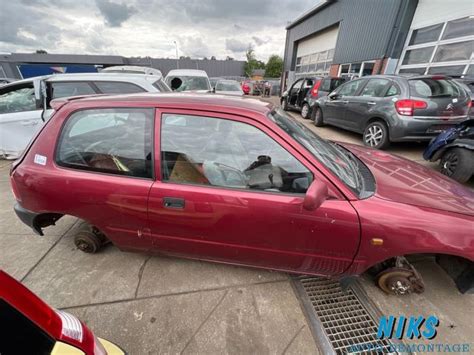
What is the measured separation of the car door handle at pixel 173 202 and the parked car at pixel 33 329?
0.90 meters

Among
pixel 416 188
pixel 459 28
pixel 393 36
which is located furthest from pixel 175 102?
pixel 393 36

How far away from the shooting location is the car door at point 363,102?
5.22m

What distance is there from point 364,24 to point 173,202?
1426 cm

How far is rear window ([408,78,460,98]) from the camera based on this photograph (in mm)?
4547

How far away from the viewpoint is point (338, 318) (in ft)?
5.85

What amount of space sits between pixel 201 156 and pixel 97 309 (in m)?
1.51

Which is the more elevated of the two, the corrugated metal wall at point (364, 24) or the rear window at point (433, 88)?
the corrugated metal wall at point (364, 24)

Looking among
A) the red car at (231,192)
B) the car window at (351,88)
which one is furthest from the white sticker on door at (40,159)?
the car window at (351,88)

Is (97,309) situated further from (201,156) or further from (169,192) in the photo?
(201,156)

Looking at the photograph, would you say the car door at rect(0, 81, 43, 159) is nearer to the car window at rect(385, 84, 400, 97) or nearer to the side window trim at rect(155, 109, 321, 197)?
the side window trim at rect(155, 109, 321, 197)

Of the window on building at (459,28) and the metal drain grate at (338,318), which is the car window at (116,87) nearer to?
the metal drain grate at (338,318)

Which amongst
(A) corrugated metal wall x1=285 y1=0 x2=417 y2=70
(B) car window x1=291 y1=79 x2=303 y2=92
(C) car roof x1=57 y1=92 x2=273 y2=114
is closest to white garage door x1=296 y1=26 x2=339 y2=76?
(A) corrugated metal wall x1=285 y1=0 x2=417 y2=70

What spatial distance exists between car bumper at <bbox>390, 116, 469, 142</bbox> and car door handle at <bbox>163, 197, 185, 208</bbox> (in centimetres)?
503

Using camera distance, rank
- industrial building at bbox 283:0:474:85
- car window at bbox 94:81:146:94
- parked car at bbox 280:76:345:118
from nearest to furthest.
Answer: car window at bbox 94:81:146:94, industrial building at bbox 283:0:474:85, parked car at bbox 280:76:345:118
